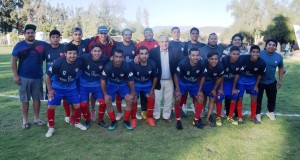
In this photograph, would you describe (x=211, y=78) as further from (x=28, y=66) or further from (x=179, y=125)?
(x=28, y=66)

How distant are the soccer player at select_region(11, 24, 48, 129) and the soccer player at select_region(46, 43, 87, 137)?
415 millimetres

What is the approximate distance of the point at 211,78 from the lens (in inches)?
223

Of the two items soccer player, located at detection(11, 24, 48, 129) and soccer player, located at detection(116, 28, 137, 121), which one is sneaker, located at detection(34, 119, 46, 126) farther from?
soccer player, located at detection(116, 28, 137, 121)

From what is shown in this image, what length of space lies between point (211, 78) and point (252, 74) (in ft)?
2.86

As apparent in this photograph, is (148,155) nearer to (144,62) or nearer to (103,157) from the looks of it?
(103,157)

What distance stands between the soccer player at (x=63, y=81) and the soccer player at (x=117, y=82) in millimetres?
534

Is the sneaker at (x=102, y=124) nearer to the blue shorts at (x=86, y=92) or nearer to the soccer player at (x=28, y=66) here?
the blue shorts at (x=86, y=92)

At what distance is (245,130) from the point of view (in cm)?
533

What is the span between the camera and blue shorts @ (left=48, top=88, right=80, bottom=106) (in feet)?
16.5

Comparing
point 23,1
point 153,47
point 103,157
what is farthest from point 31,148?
point 23,1

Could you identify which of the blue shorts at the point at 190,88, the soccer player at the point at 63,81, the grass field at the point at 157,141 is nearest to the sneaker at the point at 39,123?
the grass field at the point at 157,141

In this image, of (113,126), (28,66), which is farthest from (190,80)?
(28,66)

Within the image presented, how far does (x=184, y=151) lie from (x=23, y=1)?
6843cm

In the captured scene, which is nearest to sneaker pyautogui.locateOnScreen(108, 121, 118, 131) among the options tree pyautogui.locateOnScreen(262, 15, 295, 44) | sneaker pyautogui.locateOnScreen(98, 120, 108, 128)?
sneaker pyautogui.locateOnScreen(98, 120, 108, 128)
